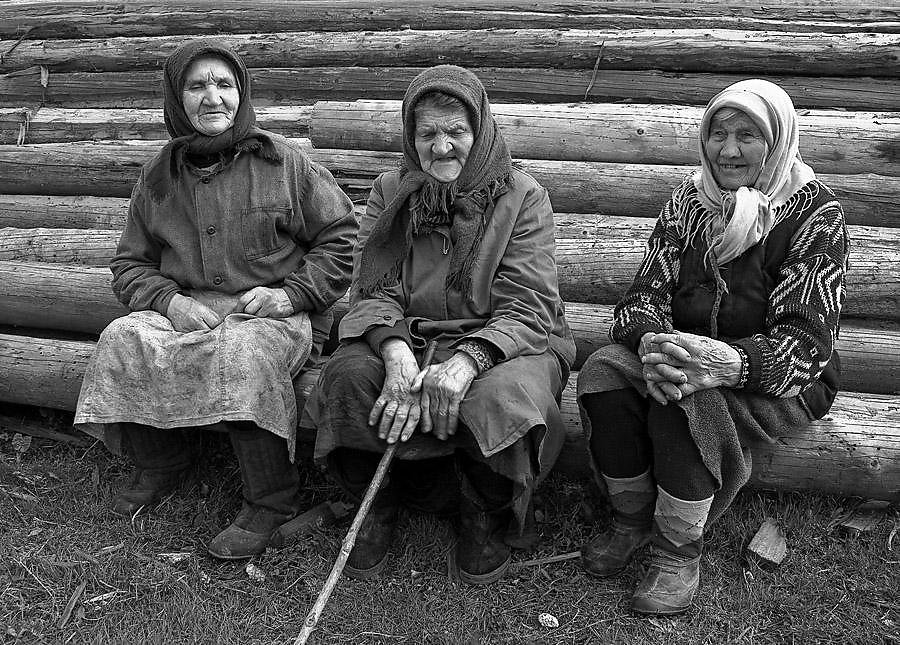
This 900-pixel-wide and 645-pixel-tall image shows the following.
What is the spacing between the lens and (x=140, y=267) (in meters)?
3.64

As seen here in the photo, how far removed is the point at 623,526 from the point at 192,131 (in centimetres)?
233

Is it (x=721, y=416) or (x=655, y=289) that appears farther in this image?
(x=655, y=289)

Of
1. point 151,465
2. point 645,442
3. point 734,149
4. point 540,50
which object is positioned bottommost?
point 151,465

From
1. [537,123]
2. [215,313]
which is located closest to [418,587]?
[215,313]

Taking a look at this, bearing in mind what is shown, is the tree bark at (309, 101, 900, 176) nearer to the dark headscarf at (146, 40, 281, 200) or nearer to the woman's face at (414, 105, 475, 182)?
the dark headscarf at (146, 40, 281, 200)

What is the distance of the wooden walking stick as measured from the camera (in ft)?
8.69

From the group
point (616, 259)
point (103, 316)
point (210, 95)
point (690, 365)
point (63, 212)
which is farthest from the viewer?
point (63, 212)

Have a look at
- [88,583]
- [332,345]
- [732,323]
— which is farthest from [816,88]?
[88,583]

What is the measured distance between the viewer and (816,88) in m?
5.07

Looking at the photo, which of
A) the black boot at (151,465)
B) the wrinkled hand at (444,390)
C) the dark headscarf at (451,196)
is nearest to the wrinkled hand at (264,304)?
the dark headscarf at (451,196)

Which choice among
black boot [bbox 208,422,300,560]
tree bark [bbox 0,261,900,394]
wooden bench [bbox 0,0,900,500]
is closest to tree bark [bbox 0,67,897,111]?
wooden bench [bbox 0,0,900,500]

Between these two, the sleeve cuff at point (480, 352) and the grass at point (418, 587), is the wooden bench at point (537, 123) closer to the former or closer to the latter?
the grass at point (418, 587)

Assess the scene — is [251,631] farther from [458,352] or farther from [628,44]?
[628,44]

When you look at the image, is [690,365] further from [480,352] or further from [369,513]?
[369,513]
